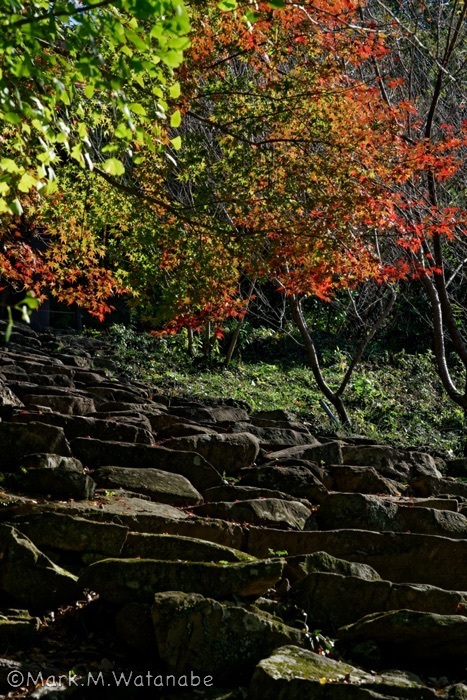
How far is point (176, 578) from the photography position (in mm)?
5738

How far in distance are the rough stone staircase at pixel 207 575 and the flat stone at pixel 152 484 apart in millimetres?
21

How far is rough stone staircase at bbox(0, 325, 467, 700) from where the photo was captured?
502 cm

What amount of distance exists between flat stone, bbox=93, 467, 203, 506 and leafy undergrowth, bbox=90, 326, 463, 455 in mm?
7612

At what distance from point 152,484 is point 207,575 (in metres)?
2.85

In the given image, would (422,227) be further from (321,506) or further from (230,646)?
(230,646)

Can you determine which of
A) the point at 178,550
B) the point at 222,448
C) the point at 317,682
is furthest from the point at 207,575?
the point at 222,448

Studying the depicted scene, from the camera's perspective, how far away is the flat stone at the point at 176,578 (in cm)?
571

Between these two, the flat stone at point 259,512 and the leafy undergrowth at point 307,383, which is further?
the leafy undergrowth at point 307,383

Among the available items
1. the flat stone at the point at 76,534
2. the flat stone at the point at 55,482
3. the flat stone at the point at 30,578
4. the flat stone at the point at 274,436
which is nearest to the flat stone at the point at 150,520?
the flat stone at the point at 55,482

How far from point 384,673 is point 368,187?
24.3ft

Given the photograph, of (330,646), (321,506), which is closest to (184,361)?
(321,506)

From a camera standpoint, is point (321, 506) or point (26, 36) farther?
point (321, 506)

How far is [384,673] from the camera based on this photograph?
5.08m

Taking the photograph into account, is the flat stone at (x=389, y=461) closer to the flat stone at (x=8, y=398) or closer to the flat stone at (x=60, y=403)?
the flat stone at (x=60, y=403)
